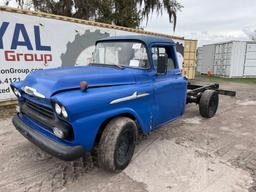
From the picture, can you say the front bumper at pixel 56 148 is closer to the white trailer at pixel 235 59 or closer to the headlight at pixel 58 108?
the headlight at pixel 58 108

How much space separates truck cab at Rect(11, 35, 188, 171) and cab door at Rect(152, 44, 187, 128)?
0.06ft

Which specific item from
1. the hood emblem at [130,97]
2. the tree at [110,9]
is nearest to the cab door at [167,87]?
the hood emblem at [130,97]

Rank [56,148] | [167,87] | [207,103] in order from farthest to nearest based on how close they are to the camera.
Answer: [207,103]
[167,87]
[56,148]

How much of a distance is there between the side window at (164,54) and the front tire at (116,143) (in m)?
1.32

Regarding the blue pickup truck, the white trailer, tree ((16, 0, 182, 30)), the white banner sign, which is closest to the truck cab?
the blue pickup truck

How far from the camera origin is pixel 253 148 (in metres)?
4.73

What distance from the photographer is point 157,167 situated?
3822 mm

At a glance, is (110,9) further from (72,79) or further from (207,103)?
(72,79)

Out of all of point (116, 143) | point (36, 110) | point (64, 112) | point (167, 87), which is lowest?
point (116, 143)

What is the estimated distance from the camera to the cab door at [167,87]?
4.27 metres

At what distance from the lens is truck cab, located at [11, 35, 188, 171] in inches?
117

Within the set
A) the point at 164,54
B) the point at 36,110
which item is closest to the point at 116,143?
the point at 36,110

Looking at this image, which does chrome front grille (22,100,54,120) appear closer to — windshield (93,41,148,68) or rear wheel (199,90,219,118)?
windshield (93,41,148,68)

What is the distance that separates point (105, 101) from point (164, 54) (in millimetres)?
1912
